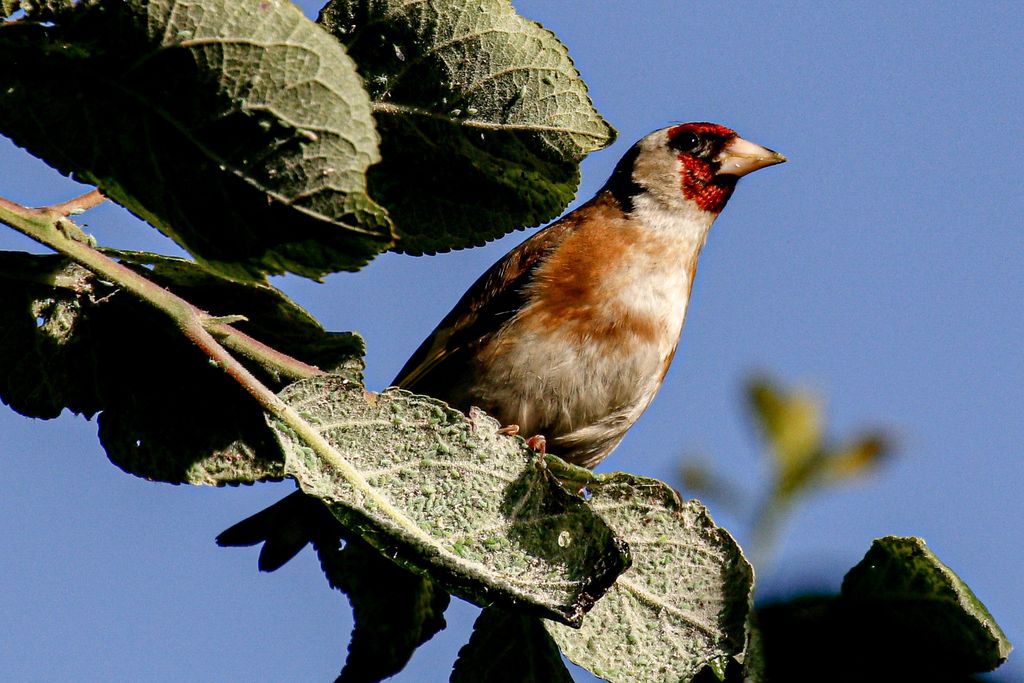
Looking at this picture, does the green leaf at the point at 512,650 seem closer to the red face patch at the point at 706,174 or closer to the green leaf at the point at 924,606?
the green leaf at the point at 924,606

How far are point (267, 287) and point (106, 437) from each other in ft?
1.40

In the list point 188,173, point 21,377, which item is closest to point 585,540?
point 188,173

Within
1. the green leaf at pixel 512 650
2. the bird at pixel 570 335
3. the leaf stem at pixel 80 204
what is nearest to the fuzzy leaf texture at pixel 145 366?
the leaf stem at pixel 80 204

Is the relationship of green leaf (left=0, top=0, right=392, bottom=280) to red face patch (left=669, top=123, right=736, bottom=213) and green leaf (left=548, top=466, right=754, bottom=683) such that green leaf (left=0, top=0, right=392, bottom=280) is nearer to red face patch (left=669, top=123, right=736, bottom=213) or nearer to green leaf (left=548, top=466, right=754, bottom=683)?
green leaf (left=548, top=466, right=754, bottom=683)

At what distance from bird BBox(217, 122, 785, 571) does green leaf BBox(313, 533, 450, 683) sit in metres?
1.28

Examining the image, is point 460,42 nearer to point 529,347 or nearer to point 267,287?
point 267,287

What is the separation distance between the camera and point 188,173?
1.67 m

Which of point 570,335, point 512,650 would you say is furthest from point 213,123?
point 570,335

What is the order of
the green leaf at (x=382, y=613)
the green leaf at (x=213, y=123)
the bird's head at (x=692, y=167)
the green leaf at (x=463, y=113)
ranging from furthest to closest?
the bird's head at (x=692, y=167), the green leaf at (x=382, y=613), the green leaf at (x=463, y=113), the green leaf at (x=213, y=123)

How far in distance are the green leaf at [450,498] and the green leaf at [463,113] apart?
426mm

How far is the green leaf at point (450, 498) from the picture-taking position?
1742mm

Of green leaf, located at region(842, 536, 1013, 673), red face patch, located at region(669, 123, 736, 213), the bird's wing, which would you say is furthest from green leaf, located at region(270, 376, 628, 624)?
red face patch, located at region(669, 123, 736, 213)

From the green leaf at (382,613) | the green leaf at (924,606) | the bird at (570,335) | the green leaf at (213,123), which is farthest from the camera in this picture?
the bird at (570,335)

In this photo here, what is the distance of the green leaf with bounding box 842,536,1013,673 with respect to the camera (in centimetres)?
172
